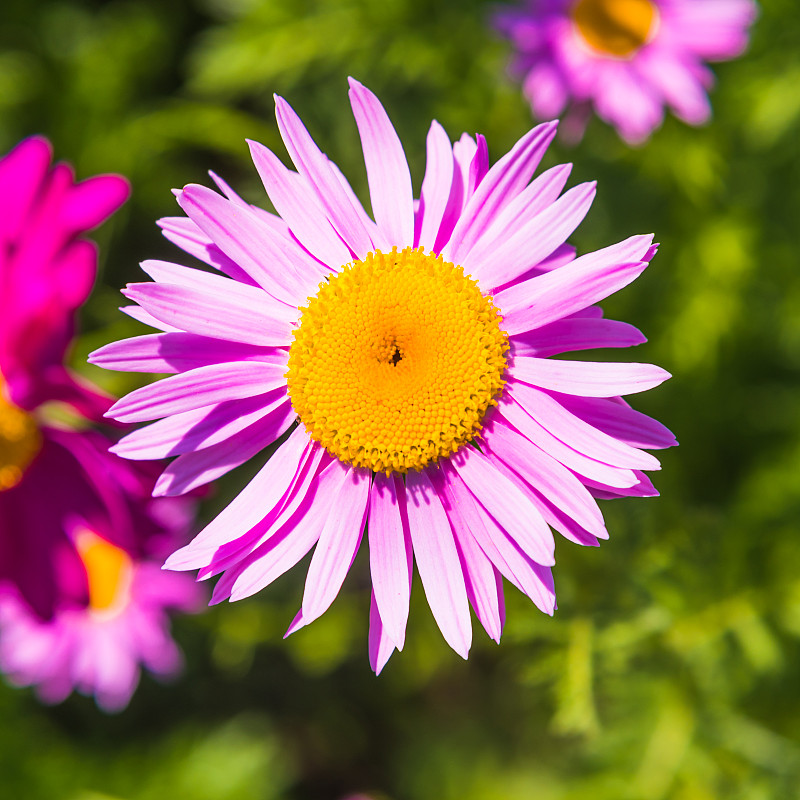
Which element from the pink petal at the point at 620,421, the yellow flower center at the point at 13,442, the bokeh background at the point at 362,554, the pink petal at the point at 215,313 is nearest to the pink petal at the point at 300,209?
the pink petal at the point at 215,313

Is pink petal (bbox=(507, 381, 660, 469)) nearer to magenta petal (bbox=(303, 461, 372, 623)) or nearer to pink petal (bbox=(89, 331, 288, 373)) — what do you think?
magenta petal (bbox=(303, 461, 372, 623))

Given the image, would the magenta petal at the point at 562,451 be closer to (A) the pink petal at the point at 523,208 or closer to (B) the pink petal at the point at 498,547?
(B) the pink petal at the point at 498,547

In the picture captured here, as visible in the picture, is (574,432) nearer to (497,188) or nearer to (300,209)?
(497,188)

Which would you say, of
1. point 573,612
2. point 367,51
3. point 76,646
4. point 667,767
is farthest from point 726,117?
point 76,646

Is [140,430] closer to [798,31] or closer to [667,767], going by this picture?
[667,767]

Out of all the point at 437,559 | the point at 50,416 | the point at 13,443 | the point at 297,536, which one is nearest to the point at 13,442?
the point at 13,443

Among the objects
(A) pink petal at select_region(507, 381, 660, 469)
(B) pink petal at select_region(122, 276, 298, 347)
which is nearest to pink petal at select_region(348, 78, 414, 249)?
(B) pink petal at select_region(122, 276, 298, 347)
